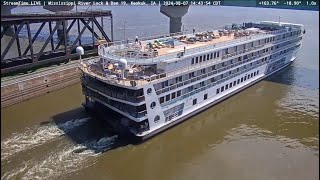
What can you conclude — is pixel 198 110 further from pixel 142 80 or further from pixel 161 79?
pixel 142 80

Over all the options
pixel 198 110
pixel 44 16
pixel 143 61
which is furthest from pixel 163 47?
pixel 44 16

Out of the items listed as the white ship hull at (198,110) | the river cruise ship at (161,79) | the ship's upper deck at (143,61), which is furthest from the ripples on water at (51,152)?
the ship's upper deck at (143,61)

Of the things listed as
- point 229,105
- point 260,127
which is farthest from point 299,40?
point 260,127

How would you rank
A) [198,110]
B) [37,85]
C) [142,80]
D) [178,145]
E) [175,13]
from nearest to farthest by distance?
[142,80]
[178,145]
[198,110]
[37,85]
[175,13]

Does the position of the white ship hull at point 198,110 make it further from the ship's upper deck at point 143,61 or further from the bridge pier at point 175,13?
the bridge pier at point 175,13

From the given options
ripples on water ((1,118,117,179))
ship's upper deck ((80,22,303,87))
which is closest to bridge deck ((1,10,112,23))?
ship's upper deck ((80,22,303,87))

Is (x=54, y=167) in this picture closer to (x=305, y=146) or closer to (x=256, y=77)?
(x=305, y=146)
